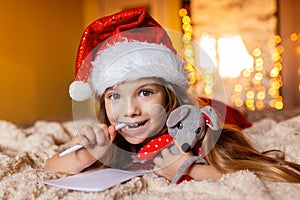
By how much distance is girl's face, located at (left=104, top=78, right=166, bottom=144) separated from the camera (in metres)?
0.72

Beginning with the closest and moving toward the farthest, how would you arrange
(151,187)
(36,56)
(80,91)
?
(151,187), (80,91), (36,56)

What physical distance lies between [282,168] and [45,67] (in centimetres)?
290

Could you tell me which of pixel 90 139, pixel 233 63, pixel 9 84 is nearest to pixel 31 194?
pixel 90 139

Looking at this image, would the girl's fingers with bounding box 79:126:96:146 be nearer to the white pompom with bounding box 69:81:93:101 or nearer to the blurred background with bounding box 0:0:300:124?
the white pompom with bounding box 69:81:93:101

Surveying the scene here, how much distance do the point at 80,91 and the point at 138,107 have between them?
14 cm

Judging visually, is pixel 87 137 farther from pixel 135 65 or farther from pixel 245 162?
pixel 245 162

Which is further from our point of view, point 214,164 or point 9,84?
point 9,84

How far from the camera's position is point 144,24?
32.7 inches

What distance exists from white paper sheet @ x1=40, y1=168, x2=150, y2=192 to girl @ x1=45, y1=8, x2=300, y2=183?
0.04 m

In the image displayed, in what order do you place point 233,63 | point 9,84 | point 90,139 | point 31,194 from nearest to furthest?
point 31,194 → point 90,139 → point 9,84 → point 233,63

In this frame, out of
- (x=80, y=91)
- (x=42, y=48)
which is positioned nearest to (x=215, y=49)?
(x=42, y=48)

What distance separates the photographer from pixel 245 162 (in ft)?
2.44

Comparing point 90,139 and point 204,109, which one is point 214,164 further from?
point 90,139

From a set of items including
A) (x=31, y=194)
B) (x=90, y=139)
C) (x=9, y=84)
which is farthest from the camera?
(x=9, y=84)
